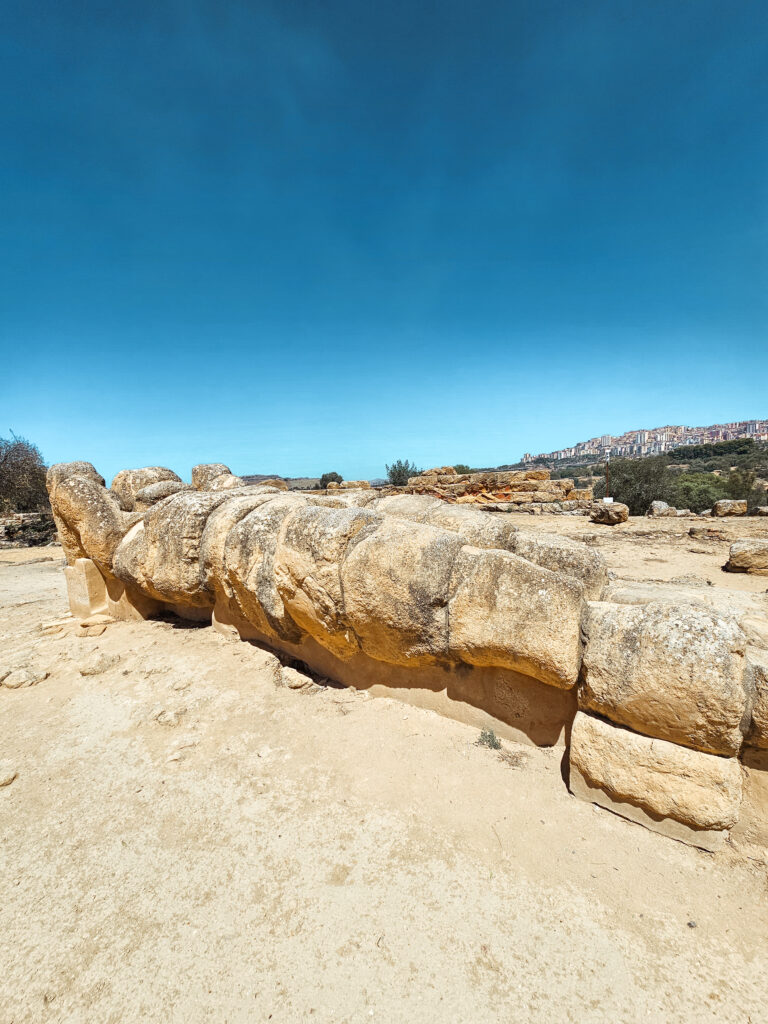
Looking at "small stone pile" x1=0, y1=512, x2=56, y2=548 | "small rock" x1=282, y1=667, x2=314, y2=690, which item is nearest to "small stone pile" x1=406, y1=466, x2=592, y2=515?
"small rock" x1=282, y1=667, x2=314, y2=690

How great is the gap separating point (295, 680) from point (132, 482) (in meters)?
3.87

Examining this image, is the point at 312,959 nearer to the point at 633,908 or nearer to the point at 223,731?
the point at 633,908

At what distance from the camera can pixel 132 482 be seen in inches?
230

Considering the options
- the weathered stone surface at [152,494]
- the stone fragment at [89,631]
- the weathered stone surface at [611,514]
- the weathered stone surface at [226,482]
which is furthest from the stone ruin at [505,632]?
the weathered stone surface at [611,514]

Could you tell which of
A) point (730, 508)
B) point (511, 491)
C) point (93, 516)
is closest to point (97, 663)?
point (93, 516)

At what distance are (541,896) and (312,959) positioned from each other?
106cm

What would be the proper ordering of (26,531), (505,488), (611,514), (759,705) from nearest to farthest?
1. (759,705)
2. (611,514)
3. (505,488)
4. (26,531)

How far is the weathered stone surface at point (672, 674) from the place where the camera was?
6.87ft

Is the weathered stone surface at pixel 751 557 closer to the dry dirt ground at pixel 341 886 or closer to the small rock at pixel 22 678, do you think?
the dry dirt ground at pixel 341 886

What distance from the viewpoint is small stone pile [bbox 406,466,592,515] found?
12844mm

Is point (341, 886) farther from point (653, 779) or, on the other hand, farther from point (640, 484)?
point (640, 484)

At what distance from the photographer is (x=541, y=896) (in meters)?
2.02

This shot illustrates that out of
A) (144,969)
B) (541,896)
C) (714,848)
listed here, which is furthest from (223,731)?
(714,848)

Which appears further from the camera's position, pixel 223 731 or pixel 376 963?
pixel 223 731
